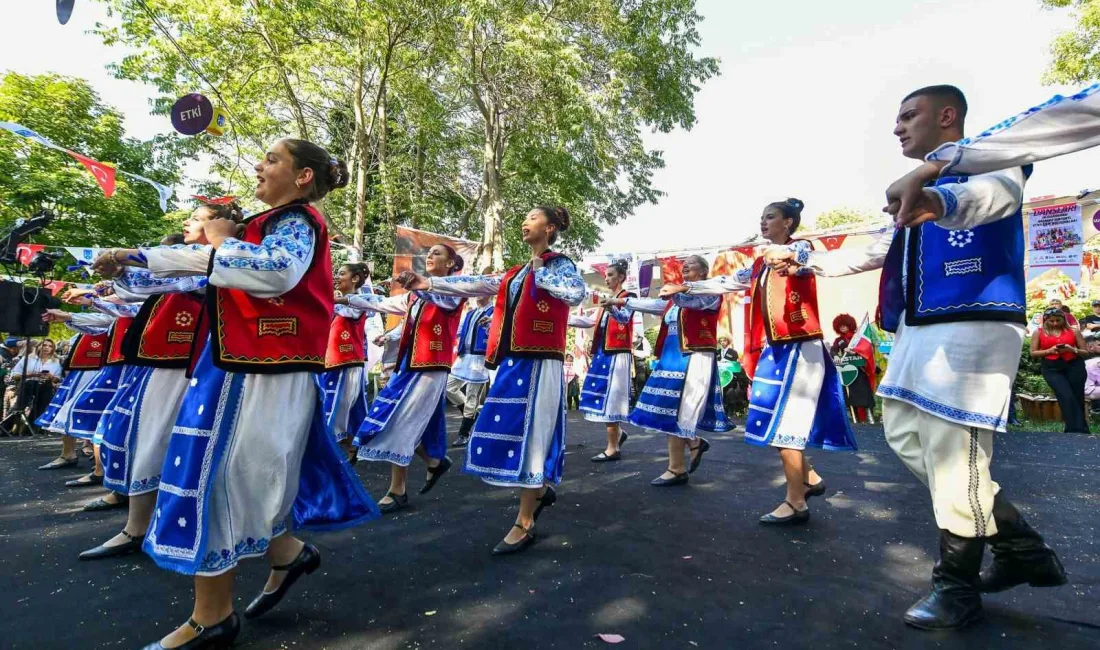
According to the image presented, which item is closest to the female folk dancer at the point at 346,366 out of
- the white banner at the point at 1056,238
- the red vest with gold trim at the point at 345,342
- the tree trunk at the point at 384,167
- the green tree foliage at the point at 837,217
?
the red vest with gold trim at the point at 345,342

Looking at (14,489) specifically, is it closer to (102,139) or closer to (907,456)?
(907,456)

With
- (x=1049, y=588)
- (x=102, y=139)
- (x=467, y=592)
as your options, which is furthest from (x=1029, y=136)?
(x=102, y=139)

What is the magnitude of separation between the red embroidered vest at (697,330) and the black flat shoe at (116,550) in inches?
150

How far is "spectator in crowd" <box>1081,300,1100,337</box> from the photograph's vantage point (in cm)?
855

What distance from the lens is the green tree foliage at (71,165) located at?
17.1 meters

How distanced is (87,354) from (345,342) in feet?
8.86

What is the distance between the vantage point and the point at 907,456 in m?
2.37

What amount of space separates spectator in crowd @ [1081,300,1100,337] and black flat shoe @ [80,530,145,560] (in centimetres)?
1064

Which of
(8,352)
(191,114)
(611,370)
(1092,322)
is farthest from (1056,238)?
(8,352)

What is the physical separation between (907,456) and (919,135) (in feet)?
3.95

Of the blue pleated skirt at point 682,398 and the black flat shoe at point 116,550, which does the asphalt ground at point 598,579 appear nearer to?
the black flat shoe at point 116,550

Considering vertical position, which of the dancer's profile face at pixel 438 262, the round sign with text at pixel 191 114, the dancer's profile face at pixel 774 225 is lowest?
the dancer's profile face at pixel 438 262

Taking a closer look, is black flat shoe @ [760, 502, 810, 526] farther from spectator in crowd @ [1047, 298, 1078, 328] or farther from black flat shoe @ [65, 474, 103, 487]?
spectator in crowd @ [1047, 298, 1078, 328]

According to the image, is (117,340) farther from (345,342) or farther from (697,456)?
(697,456)
